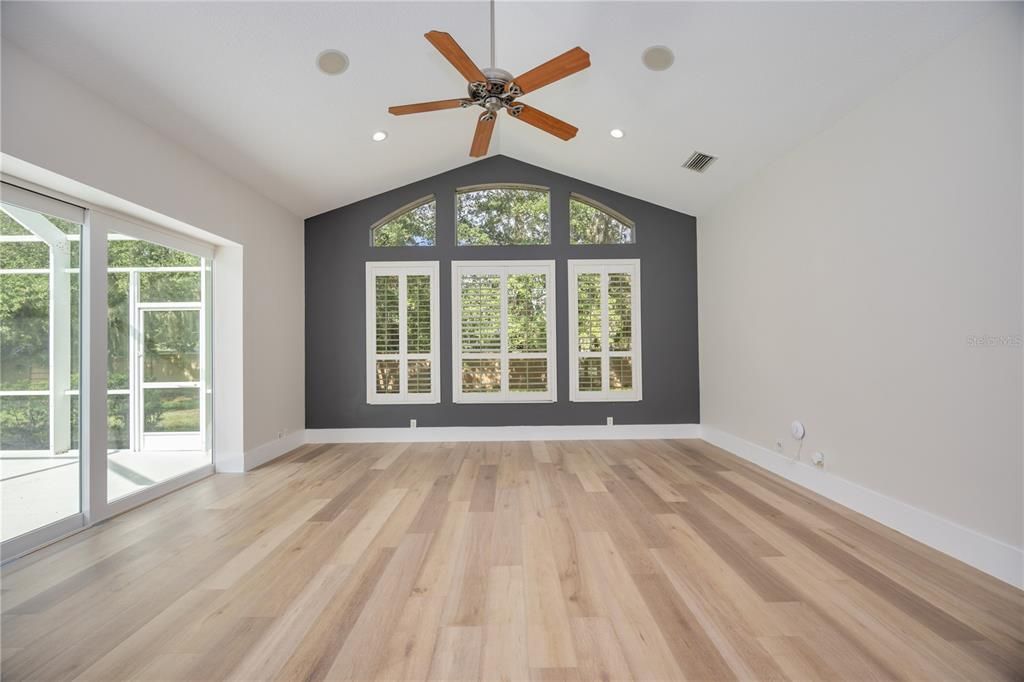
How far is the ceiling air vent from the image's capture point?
4094 millimetres

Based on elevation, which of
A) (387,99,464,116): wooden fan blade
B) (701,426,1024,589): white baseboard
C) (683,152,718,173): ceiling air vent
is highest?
(683,152,718,173): ceiling air vent

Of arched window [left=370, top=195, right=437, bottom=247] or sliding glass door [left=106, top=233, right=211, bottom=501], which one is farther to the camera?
arched window [left=370, top=195, right=437, bottom=247]

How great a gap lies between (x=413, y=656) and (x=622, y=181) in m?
4.69

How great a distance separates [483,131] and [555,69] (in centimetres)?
73

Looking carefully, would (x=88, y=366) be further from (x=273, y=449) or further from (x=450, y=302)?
(x=450, y=302)

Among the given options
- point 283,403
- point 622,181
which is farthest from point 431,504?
point 622,181

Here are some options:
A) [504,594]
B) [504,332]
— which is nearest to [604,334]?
[504,332]

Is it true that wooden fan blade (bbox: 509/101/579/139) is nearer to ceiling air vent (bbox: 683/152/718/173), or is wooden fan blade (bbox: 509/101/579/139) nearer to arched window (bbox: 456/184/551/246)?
ceiling air vent (bbox: 683/152/718/173)

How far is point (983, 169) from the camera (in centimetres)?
221

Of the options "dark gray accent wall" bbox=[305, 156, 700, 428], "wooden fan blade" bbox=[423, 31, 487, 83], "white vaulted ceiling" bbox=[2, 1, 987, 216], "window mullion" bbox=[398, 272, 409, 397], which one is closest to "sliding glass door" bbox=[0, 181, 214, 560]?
"white vaulted ceiling" bbox=[2, 1, 987, 216]

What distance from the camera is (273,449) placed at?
456 centimetres

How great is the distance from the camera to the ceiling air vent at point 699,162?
409 cm

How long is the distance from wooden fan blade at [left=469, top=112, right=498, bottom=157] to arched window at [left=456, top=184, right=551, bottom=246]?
2.06 metres

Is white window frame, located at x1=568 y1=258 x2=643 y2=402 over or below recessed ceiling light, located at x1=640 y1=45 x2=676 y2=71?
below
